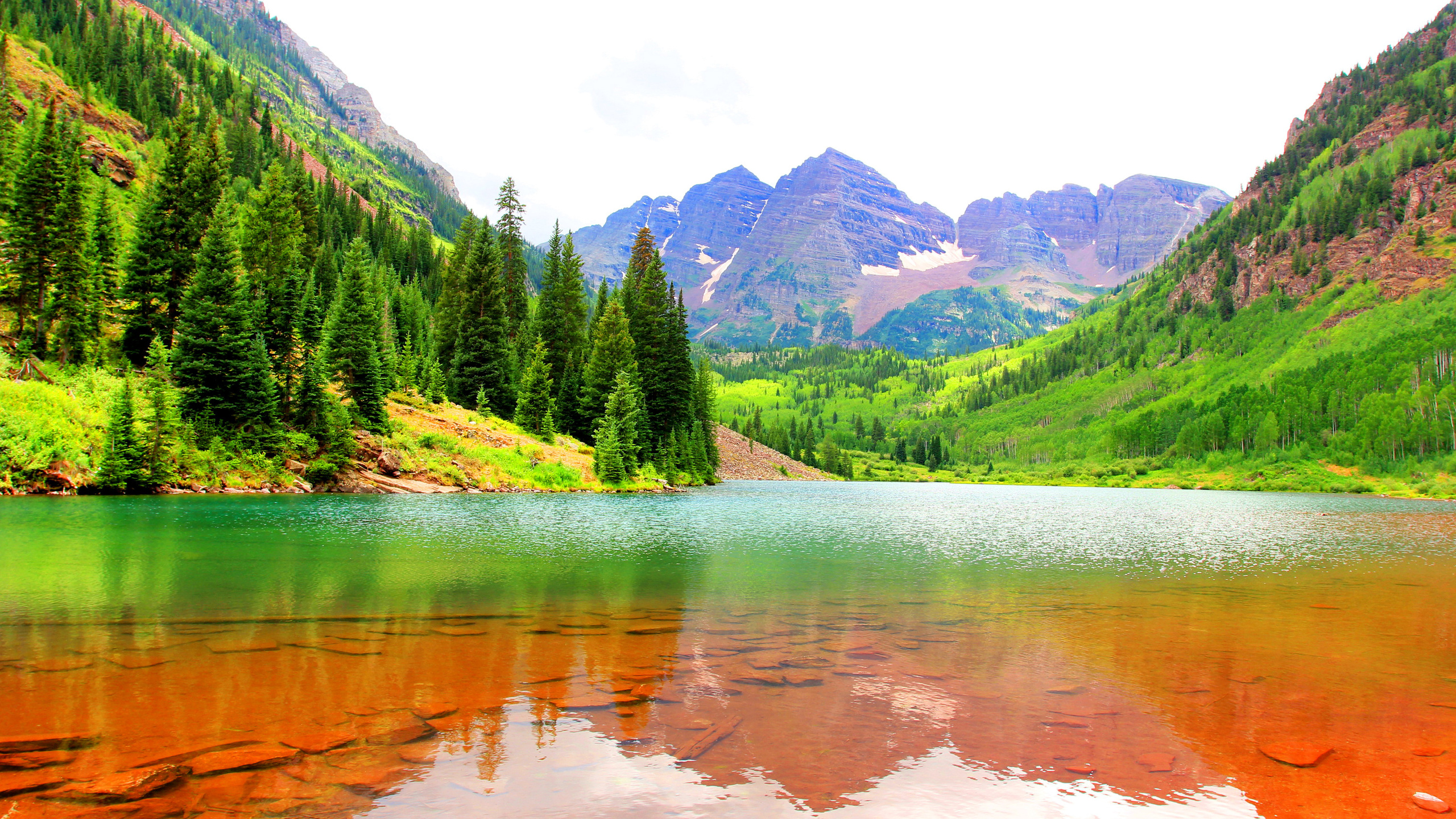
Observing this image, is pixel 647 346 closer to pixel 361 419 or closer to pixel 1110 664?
pixel 361 419

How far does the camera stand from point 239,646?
14.3 meters

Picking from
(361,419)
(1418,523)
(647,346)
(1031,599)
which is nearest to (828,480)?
(647,346)

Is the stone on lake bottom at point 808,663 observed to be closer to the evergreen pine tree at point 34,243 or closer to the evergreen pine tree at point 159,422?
the evergreen pine tree at point 159,422

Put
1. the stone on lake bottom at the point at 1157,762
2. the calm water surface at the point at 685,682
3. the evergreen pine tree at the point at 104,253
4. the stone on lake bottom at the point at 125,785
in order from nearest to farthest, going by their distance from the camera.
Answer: the stone on lake bottom at the point at 125,785
the calm water surface at the point at 685,682
the stone on lake bottom at the point at 1157,762
the evergreen pine tree at the point at 104,253

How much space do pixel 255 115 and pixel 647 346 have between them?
16169cm

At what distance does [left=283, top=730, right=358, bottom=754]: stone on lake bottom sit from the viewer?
31.4ft

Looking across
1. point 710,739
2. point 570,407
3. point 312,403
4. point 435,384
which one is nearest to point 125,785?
point 710,739

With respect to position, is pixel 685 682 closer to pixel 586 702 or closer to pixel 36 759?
pixel 586 702

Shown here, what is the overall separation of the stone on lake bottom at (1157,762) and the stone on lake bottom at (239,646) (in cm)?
1630

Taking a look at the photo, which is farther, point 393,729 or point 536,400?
point 536,400

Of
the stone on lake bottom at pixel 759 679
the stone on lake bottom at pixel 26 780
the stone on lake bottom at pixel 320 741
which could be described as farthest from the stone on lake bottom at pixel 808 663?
the stone on lake bottom at pixel 26 780

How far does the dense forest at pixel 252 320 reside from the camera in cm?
5150

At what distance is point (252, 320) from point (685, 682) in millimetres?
59091

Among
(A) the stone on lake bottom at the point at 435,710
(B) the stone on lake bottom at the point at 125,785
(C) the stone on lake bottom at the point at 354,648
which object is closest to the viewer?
(B) the stone on lake bottom at the point at 125,785
